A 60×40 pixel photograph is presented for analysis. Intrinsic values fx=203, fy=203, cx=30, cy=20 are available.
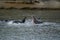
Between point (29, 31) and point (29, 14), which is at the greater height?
point (29, 31)

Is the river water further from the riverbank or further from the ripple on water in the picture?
the riverbank

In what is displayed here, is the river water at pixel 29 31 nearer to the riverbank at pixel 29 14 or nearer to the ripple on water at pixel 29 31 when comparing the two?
the ripple on water at pixel 29 31

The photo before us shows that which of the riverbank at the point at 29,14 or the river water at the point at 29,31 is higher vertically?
the river water at the point at 29,31

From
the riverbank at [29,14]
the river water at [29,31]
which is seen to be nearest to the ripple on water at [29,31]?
the river water at [29,31]

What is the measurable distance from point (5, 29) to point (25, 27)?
24.2 inches

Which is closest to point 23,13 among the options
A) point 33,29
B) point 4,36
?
point 33,29

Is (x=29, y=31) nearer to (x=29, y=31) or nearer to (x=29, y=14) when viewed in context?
(x=29, y=31)

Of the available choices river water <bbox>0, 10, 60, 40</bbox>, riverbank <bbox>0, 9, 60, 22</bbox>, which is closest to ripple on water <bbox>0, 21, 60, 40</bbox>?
river water <bbox>0, 10, 60, 40</bbox>

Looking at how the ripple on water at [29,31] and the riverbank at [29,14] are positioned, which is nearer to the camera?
the ripple on water at [29,31]

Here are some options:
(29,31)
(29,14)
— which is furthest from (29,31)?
(29,14)

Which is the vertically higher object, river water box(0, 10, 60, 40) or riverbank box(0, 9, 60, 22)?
river water box(0, 10, 60, 40)

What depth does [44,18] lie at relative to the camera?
753 centimetres

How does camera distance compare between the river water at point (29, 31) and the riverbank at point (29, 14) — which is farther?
the riverbank at point (29, 14)

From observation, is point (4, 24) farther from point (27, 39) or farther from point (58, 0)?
point (58, 0)
